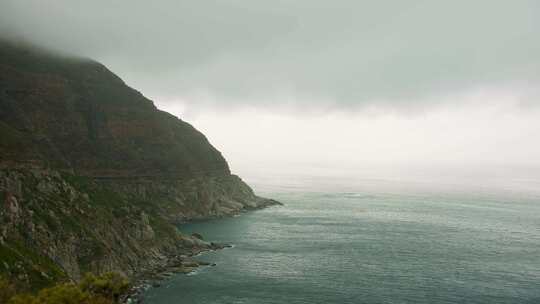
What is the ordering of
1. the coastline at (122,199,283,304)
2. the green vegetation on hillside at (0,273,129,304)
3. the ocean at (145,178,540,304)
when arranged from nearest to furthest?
the green vegetation on hillside at (0,273,129,304)
the coastline at (122,199,283,304)
the ocean at (145,178,540,304)

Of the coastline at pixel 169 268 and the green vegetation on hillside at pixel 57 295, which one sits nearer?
the green vegetation on hillside at pixel 57 295

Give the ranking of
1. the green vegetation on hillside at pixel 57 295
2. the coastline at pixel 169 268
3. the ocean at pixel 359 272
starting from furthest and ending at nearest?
the ocean at pixel 359 272
the coastline at pixel 169 268
the green vegetation on hillside at pixel 57 295

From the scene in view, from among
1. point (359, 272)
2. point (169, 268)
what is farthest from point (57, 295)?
point (359, 272)

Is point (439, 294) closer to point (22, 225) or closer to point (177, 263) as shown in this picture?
point (177, 263)

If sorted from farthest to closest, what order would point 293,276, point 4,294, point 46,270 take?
point 293,276 < point 46,270 < point 4,294

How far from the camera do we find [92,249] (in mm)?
Result: 121312

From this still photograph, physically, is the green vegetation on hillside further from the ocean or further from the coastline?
the ocean

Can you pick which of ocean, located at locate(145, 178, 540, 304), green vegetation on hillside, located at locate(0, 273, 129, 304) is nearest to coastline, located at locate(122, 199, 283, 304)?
ocean, located at locate(145, 178, 540, 304)

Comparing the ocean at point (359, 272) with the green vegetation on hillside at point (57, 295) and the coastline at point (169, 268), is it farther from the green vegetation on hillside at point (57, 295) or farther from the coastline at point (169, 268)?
the green vegetation on hillside at point (57, 295)

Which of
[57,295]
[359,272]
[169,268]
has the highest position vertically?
[57,295]

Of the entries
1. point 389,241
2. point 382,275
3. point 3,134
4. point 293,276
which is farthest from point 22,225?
point 389,241

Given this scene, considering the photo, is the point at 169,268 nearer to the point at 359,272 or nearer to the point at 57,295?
the point at 359,272

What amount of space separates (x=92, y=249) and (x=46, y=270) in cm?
2376

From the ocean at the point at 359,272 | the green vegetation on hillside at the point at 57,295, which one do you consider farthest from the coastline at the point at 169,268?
the green vegetation on hillside at the point at 57,295
